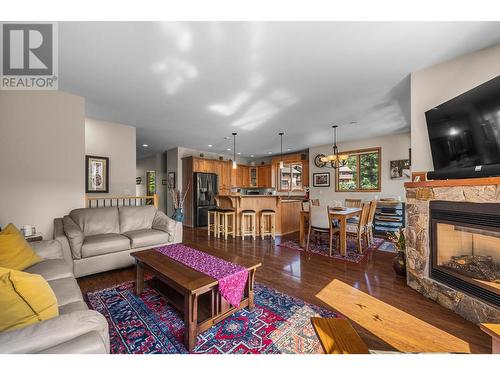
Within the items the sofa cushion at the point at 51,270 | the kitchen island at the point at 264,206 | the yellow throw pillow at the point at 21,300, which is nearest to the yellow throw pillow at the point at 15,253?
the sofa cushion at the point at 51,270

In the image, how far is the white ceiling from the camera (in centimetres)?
182

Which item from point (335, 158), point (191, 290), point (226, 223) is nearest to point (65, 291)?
point (191, 290)

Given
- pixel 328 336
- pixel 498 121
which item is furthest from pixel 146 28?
pixel 498 121

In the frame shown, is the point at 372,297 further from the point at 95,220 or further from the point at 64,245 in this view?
the point at 95,220

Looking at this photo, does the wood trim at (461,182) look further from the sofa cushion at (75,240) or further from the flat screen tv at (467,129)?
the sofa cushion at (75,240)

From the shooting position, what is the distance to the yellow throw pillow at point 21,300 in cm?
88

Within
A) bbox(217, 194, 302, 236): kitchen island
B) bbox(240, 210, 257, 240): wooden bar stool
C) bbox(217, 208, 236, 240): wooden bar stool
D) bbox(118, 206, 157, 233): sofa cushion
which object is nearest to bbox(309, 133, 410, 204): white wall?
bbox(217, 194, 302, 236): kitchen island

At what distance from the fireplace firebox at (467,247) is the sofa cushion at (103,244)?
149 inches

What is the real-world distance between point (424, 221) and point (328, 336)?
2127 mm

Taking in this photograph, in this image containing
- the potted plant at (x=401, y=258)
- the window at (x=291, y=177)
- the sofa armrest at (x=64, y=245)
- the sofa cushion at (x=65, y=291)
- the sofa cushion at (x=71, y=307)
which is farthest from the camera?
the window at (x=291, y=177)

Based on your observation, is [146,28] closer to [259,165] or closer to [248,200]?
[248,200]

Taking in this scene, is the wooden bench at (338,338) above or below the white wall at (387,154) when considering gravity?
below

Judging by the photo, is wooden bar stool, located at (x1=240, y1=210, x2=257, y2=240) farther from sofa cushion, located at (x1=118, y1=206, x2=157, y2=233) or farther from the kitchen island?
sofa cushion, located at (x1=118, y1=206, x2=157, y2=233)

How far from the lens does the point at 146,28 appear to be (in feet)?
5.87
